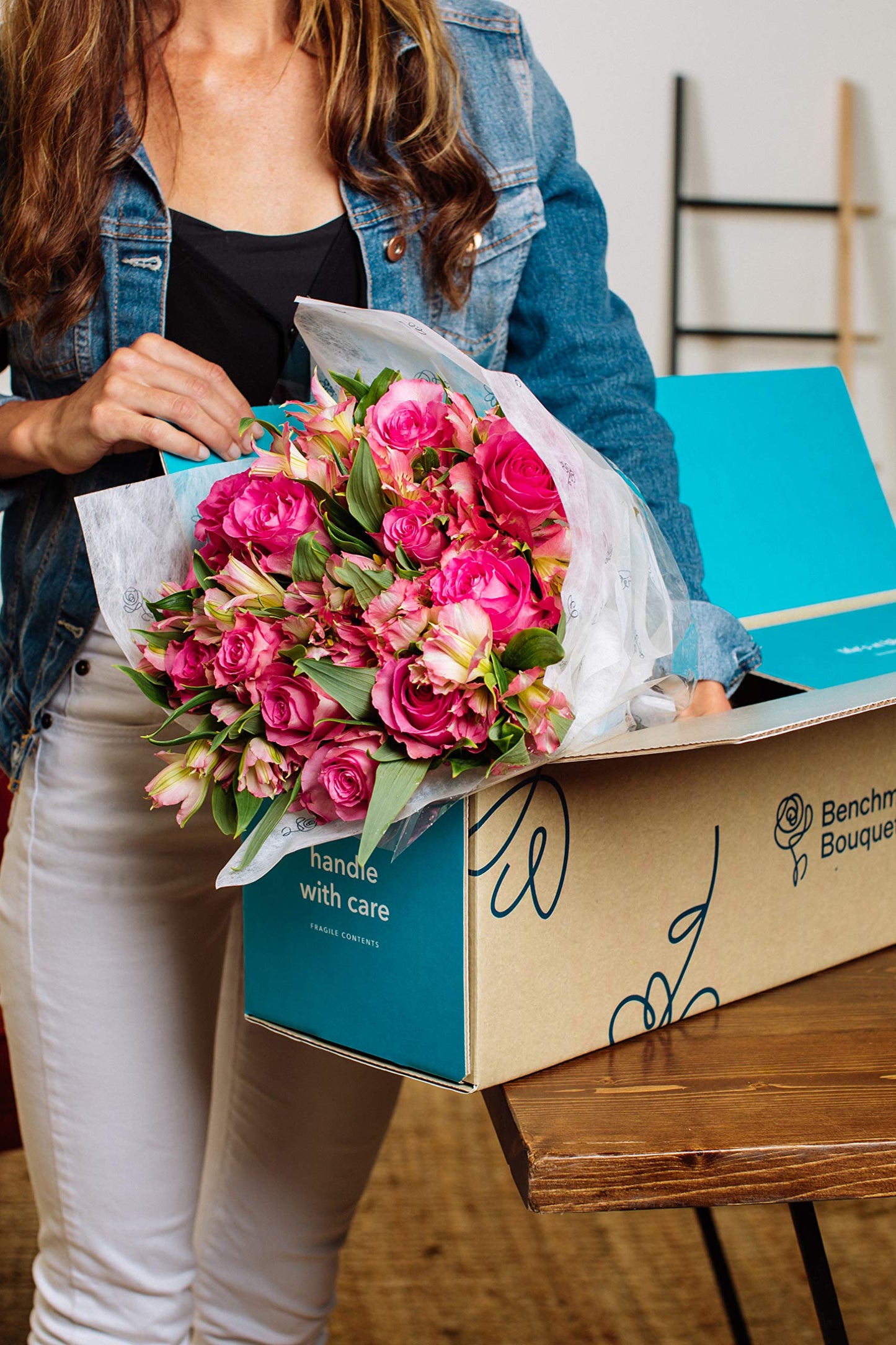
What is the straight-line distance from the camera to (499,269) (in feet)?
3.27

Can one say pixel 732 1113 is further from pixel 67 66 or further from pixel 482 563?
pixel 67 66

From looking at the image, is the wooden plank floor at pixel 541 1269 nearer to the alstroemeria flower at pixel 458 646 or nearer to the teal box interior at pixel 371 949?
the teal box interior at pixel 371 949

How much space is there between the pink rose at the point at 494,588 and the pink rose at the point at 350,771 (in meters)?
0.08

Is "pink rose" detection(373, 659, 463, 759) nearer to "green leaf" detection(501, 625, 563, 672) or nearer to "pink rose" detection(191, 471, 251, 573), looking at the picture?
"green leaf" detection(501, 625, 563, 672)

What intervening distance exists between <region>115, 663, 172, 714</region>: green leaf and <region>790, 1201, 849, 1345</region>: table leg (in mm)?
496

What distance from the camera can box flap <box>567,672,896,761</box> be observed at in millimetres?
611

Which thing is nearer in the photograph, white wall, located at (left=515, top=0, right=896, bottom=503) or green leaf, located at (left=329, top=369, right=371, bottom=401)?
green leaf, located at (left=329, top=369, right=371, bottom=401)

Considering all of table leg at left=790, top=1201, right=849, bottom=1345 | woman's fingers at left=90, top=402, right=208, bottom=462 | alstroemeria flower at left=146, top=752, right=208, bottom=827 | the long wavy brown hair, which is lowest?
table leg at left=790, top=1201, right=849, bottom=1345

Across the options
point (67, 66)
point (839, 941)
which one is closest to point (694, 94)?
point (67, 66)

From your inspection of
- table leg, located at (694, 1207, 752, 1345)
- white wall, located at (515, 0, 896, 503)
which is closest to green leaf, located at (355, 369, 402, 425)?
table leg, located at (694, 1207, 752, 1345)

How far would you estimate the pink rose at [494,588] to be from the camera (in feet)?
1.91

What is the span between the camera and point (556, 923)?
2.20 ft

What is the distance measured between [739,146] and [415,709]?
3.48 metres

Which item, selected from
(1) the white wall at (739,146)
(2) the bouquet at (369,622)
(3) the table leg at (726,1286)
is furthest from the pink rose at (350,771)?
(1) the white wall at (739,146)
